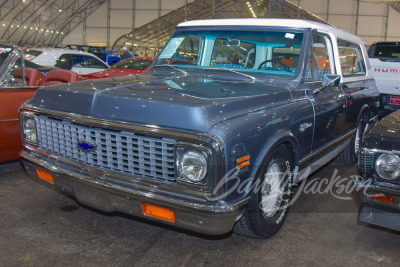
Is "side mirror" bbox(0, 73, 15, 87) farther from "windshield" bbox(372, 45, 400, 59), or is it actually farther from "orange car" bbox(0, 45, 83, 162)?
"windshield" bbox(372, 45, 400, 59)

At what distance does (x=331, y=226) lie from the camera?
3.61m

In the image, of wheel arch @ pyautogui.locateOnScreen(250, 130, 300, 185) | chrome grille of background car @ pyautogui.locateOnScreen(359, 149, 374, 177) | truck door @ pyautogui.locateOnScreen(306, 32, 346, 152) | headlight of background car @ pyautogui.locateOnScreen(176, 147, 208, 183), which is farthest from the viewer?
truck door @ pyautogui.locateOnScreen(306, 32, 346, 152)

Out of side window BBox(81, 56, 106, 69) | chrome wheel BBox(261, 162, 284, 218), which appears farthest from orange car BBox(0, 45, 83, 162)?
side window BBox(81, 56, 106, 69)

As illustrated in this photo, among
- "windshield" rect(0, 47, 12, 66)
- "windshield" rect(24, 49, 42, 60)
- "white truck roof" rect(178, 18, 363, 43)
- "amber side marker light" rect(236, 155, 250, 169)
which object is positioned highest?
"white truck roof" rect(178, 18, 363, 43)

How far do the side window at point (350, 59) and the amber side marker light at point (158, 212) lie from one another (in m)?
3.01

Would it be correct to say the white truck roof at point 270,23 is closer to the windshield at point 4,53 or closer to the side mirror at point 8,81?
the side mirror at point 8,81

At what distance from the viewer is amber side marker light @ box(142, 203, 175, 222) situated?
2599 millimetres

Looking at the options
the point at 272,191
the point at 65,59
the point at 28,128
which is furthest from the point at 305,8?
the point at 28,128

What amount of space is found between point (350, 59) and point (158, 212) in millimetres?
3605

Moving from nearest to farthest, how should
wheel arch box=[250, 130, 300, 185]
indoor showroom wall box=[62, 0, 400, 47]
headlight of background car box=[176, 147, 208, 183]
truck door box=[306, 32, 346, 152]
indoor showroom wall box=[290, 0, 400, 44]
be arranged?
headlight of background car box=[176, 147, 208, 183]
wheel arch box=[250, 130, 300, 185]
truck door box=[306, 32, 346, 152]
indoor showroom wall box=[290, 0, 400, 44]
indoor showroom wall box=[62, 0, 400, 47]

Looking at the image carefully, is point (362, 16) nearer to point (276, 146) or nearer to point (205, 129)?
point (276, 146)

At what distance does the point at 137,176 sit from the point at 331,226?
1956 millimetres

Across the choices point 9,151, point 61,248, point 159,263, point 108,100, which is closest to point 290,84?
point 108,100

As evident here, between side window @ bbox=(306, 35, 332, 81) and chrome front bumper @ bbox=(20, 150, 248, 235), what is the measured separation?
171cm
